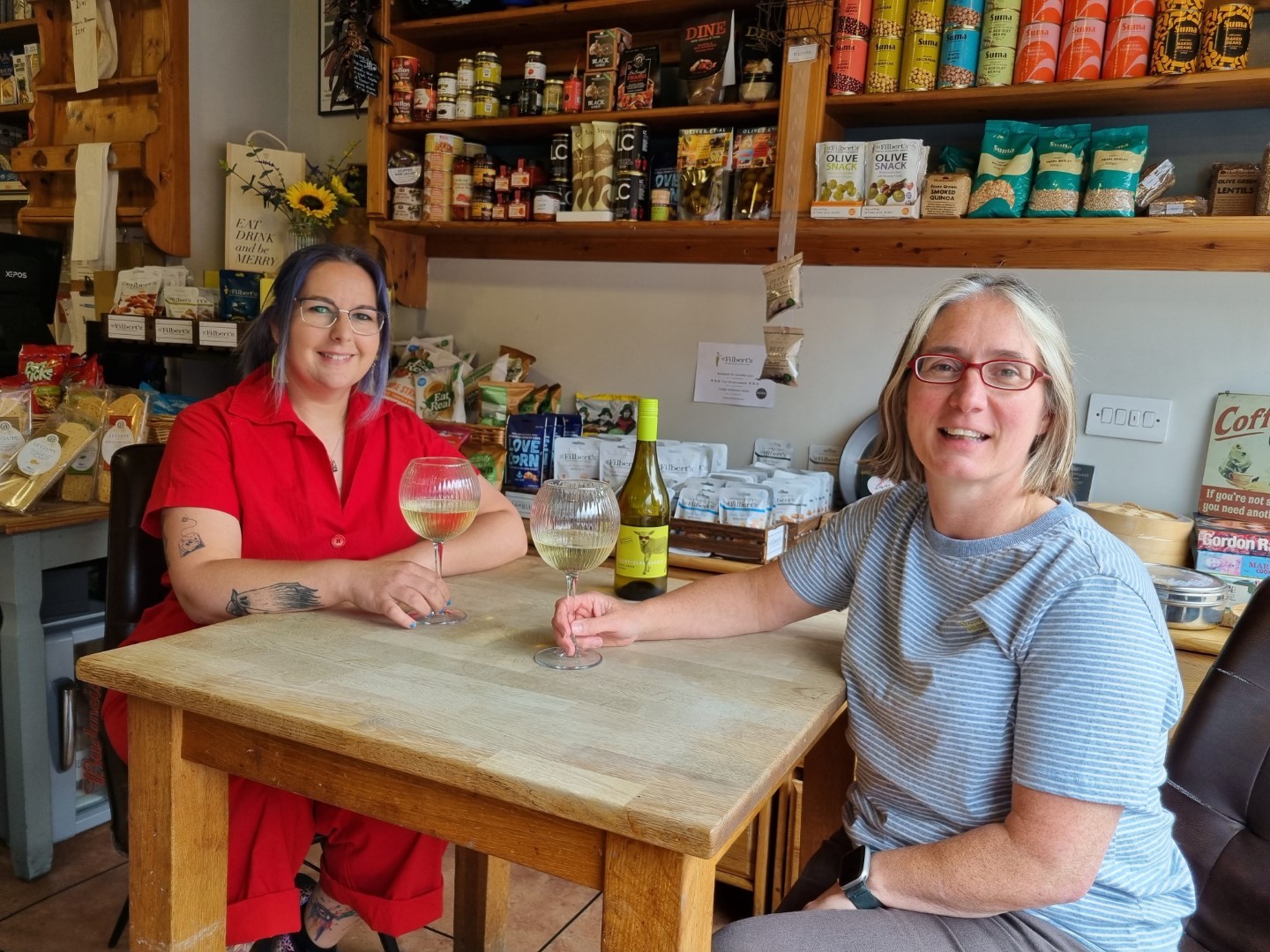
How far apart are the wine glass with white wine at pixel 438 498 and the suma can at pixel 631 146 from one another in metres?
1.29

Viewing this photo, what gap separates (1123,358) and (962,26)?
2.75 ft

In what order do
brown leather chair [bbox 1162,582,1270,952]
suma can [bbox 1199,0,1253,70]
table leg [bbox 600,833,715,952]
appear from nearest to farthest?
table leg [bbox 600,833,715,952]
brown leather chair [bbox 1162,582,1270,952]
suma can [bbox 1199,0,1253,70]

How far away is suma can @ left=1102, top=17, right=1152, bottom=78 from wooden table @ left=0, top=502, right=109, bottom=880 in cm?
235

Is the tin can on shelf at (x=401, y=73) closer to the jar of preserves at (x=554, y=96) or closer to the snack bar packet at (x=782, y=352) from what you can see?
Answer: the jar of preserves at (x=554, y=96)

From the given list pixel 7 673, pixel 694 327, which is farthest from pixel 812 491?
pixel 7 673

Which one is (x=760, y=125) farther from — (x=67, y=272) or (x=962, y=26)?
(x=67, y=272)

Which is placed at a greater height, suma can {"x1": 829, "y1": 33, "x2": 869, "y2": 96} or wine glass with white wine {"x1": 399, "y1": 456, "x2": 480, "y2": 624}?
suma can {"x1": 829, "y1": 33, "x2": 869, "y2": 96}

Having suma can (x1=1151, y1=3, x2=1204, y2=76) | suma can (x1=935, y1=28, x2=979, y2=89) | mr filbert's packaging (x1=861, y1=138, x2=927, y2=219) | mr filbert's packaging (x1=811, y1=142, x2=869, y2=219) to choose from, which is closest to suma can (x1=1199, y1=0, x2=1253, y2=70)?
suma can (x1=1151, y1=3, x2=1204, y2=76)

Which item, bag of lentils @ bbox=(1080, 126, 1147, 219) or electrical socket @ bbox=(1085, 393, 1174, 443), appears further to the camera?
electrical socket @ bbox=(1085, 393, 1174, 443)

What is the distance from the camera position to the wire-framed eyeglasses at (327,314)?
1.58 metres

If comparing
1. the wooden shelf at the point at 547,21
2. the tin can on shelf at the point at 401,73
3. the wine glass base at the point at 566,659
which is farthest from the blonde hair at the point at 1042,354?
the tin can on shelf at the point at 401,73

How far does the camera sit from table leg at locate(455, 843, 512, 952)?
1728 mm

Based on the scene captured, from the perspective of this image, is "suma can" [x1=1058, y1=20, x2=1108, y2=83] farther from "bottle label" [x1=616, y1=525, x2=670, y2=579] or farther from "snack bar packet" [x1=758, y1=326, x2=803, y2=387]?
"bottle label" [x1=616, y1=525, x2=670, y2=579]

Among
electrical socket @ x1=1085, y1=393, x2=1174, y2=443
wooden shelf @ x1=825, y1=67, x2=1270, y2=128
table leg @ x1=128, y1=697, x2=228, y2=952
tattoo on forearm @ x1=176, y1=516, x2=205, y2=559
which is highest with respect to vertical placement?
wooden shelf @ x1=825, y1=67, x2=1270, y2=128
